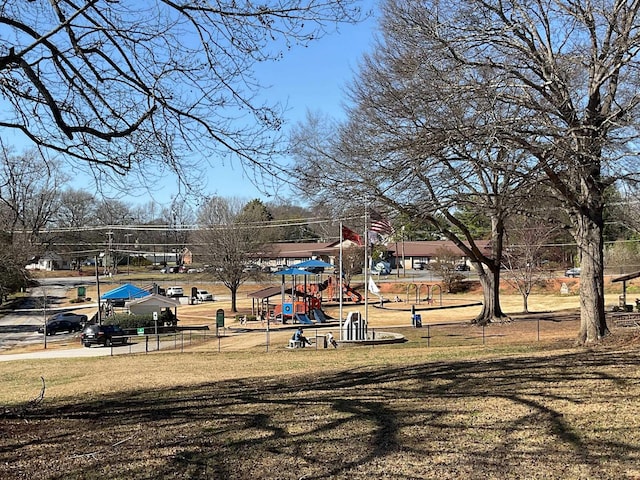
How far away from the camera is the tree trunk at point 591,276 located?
50.0 ft

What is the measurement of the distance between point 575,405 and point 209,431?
372 cm

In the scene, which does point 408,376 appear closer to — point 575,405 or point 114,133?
point 575,405

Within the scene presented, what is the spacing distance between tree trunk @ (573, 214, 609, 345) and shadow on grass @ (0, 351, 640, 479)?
7.26 meters

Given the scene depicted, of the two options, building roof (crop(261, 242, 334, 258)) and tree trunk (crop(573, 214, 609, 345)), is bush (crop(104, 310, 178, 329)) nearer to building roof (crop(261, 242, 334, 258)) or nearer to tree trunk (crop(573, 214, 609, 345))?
tree trunk (crop(573, 214, 609, 345))

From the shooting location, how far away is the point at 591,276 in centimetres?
1556

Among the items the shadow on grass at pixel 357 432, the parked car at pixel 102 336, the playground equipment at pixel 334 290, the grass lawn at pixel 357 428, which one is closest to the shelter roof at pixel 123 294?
the parked car at pixel 102 336

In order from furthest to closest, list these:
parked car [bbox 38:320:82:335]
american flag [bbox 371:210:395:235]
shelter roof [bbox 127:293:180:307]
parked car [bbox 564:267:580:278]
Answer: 1. parked car [bbox 564:267:580:278]
2. parked car [bbox 38:320:82:335]
3. shelter roof [bbox 127:293:180:307]
4. american flag [bbox 371:210:395:235]

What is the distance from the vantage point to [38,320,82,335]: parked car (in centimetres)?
3884

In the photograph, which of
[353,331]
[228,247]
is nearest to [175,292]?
[228,247]

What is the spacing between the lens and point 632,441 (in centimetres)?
510

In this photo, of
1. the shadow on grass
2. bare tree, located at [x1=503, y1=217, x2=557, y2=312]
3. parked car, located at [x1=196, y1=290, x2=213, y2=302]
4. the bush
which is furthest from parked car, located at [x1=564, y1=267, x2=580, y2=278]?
the shadow on grass

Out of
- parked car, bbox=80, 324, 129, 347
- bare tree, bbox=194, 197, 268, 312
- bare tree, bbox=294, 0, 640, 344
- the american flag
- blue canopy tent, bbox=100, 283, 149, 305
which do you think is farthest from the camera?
A: bare tree, bbox=194, 197, 268, 312

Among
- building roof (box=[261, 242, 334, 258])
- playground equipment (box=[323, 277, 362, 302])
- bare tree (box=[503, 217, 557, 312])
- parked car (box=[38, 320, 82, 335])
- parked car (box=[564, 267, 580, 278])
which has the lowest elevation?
parked car (box=[38, 320, 82, 335])

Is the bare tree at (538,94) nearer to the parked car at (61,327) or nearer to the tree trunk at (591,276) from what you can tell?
the tree trunk at (591,276)
